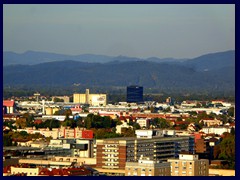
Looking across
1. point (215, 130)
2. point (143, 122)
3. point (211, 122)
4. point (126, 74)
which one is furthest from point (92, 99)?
point (126, 74)

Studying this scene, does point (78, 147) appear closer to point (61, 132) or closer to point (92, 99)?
point (61, 132)

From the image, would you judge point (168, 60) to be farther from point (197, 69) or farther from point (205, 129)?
point (205, 129)

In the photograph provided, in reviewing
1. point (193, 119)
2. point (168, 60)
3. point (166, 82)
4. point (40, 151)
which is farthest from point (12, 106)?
point (168, 60)

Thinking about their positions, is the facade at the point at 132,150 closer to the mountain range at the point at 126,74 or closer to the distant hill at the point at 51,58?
the mountain range at the point at 126,74

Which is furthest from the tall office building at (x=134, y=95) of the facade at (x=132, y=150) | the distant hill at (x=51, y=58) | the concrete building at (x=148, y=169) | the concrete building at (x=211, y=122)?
the distant hill at (x=51, y=58)

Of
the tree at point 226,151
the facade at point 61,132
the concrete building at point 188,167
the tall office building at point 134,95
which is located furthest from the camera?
the tall office building at point 134,95

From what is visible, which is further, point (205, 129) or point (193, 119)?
point (193, 119)

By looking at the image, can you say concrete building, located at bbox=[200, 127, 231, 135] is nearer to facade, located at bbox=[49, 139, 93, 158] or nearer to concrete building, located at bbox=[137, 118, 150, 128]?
concrete building, located at bbox=[137, 118, 150, 128]
